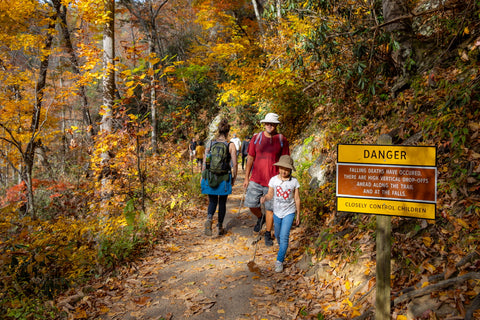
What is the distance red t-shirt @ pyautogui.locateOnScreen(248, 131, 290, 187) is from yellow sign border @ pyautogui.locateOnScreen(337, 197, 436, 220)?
2.56 meters

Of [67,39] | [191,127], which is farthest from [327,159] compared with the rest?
[191,127]

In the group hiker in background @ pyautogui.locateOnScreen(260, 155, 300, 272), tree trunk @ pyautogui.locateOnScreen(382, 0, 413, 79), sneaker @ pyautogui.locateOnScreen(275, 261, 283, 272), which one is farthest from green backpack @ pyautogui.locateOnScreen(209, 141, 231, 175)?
tree trunk @ pyautogui.locateOnScreen(382, 0, 413, 79)

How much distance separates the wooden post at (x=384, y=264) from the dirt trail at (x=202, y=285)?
4.24ft

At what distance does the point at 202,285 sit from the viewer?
4078mm

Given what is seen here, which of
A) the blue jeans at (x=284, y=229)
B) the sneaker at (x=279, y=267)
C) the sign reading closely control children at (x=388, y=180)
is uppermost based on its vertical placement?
the sign reading closely control children at (x=388, y=180)

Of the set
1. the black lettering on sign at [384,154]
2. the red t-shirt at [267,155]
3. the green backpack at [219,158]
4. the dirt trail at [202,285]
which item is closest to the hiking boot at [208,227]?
the dirt trail at [202,285]

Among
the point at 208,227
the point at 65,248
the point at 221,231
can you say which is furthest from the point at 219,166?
the point at 65,248

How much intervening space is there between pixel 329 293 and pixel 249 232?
113 inches

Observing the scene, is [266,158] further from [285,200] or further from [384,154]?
[384,154]

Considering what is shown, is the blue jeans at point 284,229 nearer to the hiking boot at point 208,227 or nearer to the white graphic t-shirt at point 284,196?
the white graphic t-shirt at point 284,196

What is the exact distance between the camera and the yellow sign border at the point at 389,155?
212 cm

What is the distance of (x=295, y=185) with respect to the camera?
430 centimetres

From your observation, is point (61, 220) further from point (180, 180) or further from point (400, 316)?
point (400, 316)

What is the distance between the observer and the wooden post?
233 cm
